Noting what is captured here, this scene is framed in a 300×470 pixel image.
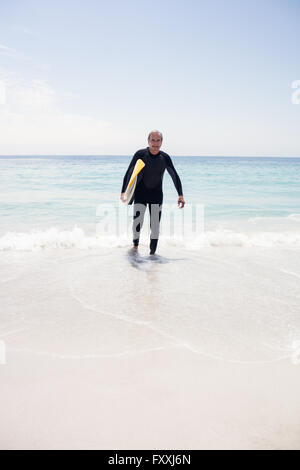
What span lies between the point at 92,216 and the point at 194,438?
7213mm

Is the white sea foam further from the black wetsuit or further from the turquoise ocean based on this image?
the black wetsuit

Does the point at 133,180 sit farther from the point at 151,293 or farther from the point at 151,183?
the point at 151,293

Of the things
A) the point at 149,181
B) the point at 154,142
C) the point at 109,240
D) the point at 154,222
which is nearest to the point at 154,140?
the point at 154,142

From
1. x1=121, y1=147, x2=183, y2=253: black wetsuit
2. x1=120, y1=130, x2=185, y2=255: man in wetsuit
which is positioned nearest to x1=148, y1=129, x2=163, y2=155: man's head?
x1=120, y1=130, x2=185, y2=255: man in wetsuit

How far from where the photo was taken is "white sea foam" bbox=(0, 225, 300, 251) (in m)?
4.98

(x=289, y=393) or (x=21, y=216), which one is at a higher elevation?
(x=21, y=216)

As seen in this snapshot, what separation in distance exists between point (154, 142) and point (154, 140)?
0.03 metres

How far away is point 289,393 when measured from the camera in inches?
69.2

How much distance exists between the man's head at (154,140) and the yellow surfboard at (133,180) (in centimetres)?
28

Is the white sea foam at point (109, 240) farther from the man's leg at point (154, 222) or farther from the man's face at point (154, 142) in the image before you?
the man's face at point (154, 142)

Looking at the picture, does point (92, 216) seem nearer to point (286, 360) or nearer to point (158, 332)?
point (158, 332)

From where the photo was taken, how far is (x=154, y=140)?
4.50 m
